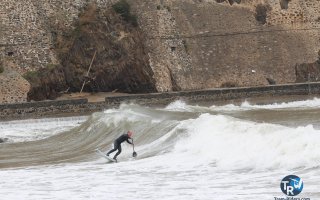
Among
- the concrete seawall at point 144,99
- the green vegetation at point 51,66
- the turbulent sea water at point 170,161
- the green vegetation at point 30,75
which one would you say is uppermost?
the green vegetation at point 51,66

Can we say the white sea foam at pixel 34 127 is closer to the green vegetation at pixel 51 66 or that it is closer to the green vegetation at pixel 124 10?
the green vegetation at pixel 51 66

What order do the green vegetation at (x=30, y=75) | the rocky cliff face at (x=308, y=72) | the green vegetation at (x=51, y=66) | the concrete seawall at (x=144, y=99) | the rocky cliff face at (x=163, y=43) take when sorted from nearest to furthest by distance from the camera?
the concrete seawall at (x=144, y=99), the green vegetation at (x=30, y=75), the green vegetation at (x=51, y=66), the rocky cliff face at (x=163, y=43), the rocky cliff face at (x=308, y=72)

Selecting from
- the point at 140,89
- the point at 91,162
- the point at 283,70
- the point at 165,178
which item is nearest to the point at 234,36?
the point at 283,70

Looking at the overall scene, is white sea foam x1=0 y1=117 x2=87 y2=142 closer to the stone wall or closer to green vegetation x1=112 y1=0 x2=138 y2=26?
green vegetation x1=112 y1=0 x2=138 y2=26

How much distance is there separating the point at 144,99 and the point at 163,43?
296 inches

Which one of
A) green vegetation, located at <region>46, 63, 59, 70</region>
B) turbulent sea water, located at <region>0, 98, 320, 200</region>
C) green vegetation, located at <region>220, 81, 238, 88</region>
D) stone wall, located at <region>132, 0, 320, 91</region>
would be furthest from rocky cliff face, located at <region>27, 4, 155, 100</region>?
turbulent sea water, located at <region>0, 98, 320, 200</region>

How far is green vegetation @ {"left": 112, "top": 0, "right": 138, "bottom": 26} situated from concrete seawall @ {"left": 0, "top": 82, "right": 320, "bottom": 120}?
6.59 metres

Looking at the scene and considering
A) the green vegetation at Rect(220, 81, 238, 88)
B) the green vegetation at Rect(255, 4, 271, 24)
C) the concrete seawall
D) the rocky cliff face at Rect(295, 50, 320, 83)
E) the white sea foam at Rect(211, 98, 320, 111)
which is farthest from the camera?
the green vegetation at Rect(255, 4, 271, 24)

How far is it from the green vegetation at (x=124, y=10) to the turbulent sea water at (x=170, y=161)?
16125 mm

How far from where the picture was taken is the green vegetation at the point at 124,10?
178 ft

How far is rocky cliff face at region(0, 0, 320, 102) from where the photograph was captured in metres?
51.2

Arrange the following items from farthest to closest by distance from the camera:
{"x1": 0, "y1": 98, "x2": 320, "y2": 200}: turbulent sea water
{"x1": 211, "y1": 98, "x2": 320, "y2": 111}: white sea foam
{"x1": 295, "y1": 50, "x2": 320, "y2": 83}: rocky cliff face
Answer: {"x1": 295, "y1": 50, "x2": 320, "y2": 83}: rocky cliff face < {"x1": 211, "y1": 98, "x2": 320, "y2": 111}: white sea foam < {"x1": 0, "y1": 98, "x2": 320, "y2": 200}: turbulent sea water

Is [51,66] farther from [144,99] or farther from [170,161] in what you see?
[170,161]

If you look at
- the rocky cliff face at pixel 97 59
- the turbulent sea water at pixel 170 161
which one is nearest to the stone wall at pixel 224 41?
the rocky cliff face at pixel 97 59
